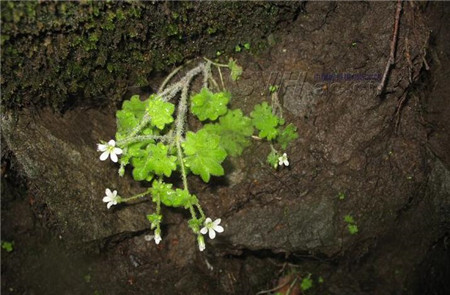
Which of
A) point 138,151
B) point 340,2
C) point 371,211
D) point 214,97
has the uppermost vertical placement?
point 340,2

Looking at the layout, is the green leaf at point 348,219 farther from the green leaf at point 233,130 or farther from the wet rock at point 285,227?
the green leaf at point 233,130

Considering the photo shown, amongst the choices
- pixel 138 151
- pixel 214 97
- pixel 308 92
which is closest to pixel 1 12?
pixel 138 151

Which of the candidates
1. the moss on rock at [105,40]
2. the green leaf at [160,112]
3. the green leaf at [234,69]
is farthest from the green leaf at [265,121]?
the green leaf at [160,112]

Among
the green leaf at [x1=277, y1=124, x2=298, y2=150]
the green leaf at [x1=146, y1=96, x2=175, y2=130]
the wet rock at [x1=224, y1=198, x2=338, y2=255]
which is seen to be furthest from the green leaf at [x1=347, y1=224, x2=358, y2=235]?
the green leaf at [x1=146, y1=96, x2=175, y2=130]

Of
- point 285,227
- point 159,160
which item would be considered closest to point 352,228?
point 285,227

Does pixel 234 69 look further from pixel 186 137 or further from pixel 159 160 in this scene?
pixel 159 160

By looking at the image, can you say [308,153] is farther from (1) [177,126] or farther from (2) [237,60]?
(1) [177,126]
